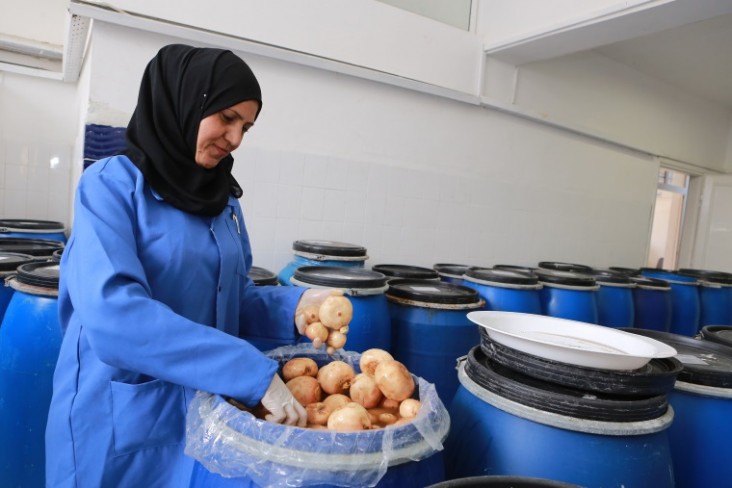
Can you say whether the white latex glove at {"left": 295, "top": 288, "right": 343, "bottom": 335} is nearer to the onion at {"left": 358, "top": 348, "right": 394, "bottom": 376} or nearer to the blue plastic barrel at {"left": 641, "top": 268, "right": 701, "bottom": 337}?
the onion at {"left": 358, "top": 348, "right": 394, "bottom": 376}

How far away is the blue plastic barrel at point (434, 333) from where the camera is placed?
1.97 meters

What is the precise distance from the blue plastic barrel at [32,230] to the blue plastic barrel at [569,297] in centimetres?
Answer: 296

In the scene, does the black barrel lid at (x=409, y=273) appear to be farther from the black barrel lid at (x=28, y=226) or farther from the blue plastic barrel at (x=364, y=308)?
the black barrel lid at (x=28, y=226)

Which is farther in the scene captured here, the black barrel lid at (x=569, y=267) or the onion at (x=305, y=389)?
the black barrel lid at (x=569, y=267)

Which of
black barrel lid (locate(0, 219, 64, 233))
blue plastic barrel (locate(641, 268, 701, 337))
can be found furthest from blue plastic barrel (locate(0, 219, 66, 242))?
blue plastic barrel (locate(641, 268, 701, 337))

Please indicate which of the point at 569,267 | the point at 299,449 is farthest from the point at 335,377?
the point at 569,267

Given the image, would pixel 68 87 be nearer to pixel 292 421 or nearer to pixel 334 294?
pixel 334 294

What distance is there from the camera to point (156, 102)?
3.34ft

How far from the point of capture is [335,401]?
97cm

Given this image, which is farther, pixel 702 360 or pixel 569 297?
pixel 569 297

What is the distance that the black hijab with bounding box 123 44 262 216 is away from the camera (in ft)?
3.20

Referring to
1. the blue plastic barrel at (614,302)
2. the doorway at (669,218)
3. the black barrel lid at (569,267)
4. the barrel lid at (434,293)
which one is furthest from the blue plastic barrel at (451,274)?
the doorway at (669,218)

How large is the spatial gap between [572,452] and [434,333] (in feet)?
3.45

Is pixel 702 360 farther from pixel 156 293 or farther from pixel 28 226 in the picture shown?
pixel 28 226
